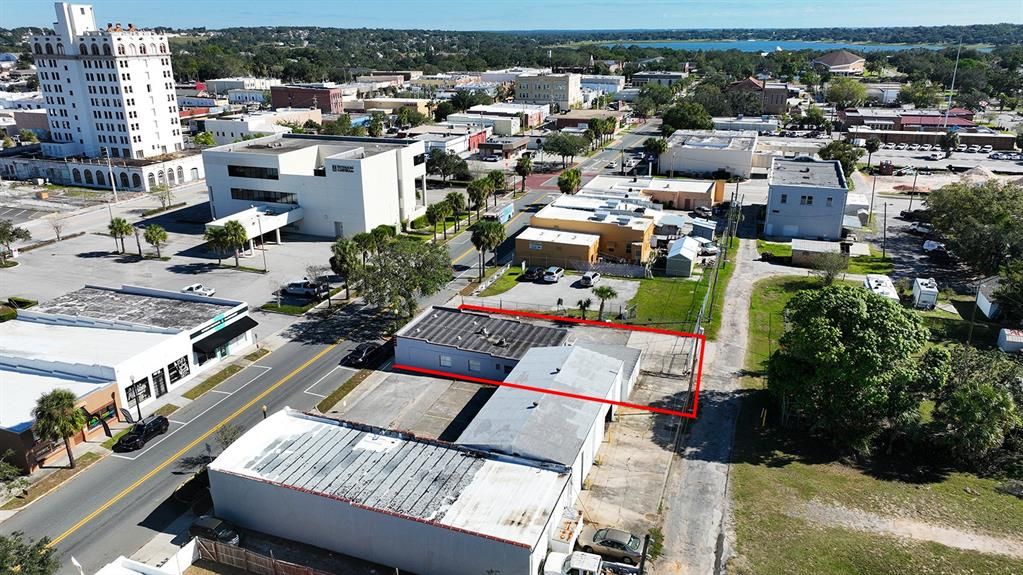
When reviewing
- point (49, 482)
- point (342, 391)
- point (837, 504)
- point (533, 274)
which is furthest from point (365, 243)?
point (837, 504)

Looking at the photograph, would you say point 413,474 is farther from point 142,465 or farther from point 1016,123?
point 1016,123

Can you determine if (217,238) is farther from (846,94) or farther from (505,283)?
(846,94)

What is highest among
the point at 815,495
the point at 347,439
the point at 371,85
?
the point at 371,85

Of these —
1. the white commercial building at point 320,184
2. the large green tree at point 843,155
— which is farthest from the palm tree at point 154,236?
the large green tree at point 843,155

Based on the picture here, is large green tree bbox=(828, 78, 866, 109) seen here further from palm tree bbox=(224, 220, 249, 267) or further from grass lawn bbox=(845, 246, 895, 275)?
palm tree bbox=(224, 220, 249, 267)

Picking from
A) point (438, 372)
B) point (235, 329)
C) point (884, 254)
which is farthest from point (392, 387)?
point (884, 254)

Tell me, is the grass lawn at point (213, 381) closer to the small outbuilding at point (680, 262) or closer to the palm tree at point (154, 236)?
the palm tree at point (154, 236)
